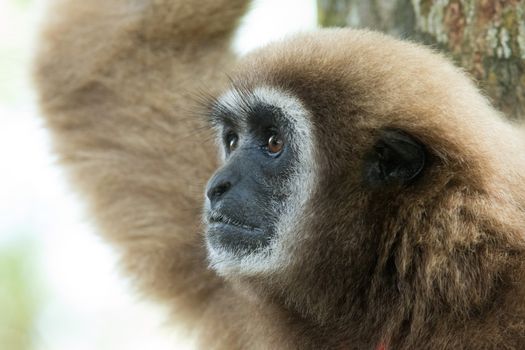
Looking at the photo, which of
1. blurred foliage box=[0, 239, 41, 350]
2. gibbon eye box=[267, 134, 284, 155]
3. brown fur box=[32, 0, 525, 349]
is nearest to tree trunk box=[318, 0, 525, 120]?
brown fur box=[32, 0, 525, 349]

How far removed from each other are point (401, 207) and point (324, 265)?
0.65m

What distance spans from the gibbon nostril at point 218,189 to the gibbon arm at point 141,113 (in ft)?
4.16

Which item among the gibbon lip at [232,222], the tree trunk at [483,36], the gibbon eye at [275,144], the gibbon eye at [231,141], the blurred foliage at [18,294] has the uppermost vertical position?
the tree trunk at [483,36]

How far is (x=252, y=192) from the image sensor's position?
16.1 feet

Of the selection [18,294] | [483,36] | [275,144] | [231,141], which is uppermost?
[483,36]

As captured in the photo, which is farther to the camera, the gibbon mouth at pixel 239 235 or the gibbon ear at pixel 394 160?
the gibbon mouth at pixel 239 235

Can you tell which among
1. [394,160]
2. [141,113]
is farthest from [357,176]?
[141,113]

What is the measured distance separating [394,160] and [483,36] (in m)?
1.48

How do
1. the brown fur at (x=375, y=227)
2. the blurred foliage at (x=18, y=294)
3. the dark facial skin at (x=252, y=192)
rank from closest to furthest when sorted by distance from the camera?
the brown fur at (x=375, y=227) → the dark facial skin at (x=252, y=192) → the blurred foliage at (x=18, y=294)

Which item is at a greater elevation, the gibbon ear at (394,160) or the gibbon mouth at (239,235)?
the gibbon ear at (394,160)

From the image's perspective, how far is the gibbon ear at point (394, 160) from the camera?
14.9 ft

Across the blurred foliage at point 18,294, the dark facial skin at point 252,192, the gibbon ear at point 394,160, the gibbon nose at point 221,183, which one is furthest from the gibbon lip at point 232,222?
the blurred foliage at point 18,294

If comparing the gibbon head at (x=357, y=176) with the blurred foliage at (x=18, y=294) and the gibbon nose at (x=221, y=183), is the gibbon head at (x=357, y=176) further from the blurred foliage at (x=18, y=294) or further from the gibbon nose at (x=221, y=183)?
the blurred foliage at (x=18, y=294)

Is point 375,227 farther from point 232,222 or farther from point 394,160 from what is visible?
point 232,222
